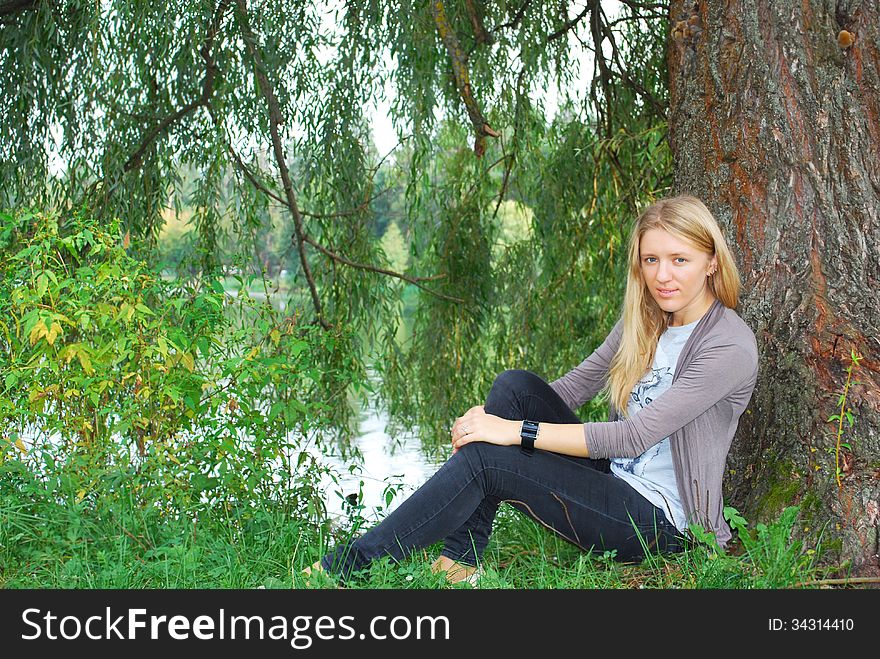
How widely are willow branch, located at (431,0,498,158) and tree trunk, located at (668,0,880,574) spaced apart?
2.98 ft

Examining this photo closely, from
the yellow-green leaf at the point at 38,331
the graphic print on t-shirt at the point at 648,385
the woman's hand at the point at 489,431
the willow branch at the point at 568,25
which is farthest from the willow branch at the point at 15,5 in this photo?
the graphic print on t-shirt at the point at 648,385

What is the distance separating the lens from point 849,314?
237 cm

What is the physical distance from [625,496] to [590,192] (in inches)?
81.3

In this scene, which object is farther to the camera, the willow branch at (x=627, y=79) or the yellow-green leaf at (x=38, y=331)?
the willow branch at (x=627, y=79)

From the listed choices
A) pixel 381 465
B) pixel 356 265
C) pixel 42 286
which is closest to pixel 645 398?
pixel 42 286

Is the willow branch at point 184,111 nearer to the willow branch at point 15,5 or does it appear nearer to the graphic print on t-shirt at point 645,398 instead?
the willow branch at point 15,5

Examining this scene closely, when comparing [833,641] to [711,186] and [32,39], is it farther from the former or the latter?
[32,39]

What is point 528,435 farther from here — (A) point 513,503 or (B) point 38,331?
(B) point 38,331

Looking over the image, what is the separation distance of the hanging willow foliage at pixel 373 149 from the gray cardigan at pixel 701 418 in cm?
119

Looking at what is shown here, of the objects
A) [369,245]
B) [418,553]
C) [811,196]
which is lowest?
[418,553]

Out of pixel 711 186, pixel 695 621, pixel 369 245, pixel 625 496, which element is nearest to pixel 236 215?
pixel 369 245

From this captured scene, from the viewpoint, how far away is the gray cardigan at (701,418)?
212 cm

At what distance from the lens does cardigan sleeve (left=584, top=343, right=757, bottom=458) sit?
2115 mm

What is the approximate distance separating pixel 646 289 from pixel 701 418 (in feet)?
1.18
